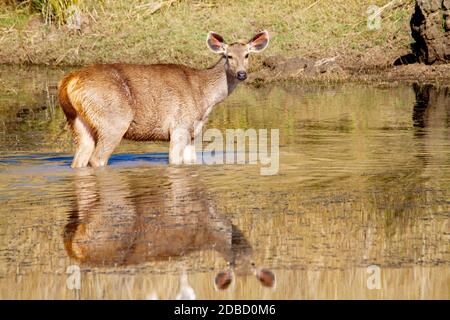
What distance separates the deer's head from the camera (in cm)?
1392

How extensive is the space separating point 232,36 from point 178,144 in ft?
34.2

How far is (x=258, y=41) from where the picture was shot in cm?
1415

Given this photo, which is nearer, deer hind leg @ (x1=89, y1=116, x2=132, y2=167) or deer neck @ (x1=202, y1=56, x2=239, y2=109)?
deer hind leg @ (x1=89, y1=116, x2=132, y2=167)

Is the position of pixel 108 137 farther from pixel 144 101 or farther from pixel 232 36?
pixel 232 36

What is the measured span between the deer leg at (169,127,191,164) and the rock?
8.99 m

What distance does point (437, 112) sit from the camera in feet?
57.9

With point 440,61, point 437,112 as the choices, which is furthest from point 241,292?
point 440,61

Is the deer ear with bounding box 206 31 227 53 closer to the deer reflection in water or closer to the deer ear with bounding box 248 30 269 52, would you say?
the deer ear with bounding box 248 30 269 52

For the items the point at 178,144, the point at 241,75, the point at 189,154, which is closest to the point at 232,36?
the point at 241,75

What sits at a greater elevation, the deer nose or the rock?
the rock

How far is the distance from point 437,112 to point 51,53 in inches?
413

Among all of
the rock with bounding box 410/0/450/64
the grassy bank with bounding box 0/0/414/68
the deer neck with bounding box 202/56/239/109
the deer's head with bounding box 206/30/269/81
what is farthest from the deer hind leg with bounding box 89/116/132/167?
the grassy bank with bounding box 0/0/414/68

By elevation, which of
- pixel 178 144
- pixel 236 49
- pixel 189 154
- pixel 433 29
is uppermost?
pixel 433 29

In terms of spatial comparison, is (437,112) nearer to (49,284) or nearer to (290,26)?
(290,26)
